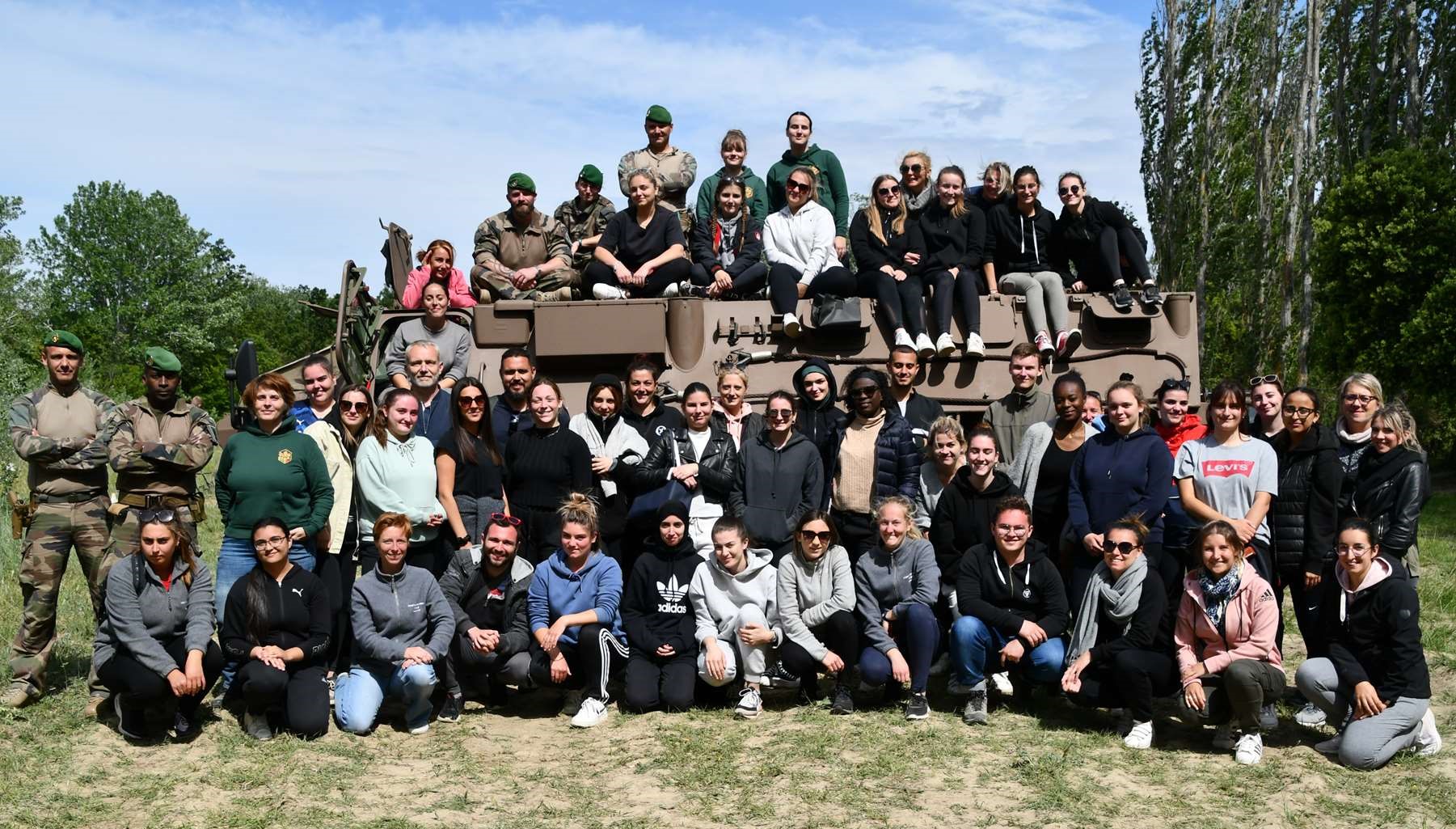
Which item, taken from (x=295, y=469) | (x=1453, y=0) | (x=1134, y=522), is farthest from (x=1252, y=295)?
(x=295, y=469)

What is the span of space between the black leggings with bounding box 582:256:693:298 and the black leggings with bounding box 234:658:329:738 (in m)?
3.32

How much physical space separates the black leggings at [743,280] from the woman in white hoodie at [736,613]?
2.21m

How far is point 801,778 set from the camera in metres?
5.58

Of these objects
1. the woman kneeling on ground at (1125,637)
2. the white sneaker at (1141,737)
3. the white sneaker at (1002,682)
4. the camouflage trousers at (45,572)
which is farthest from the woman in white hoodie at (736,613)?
the camouflage trousers at (45,572)

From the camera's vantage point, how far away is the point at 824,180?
32.0 ft

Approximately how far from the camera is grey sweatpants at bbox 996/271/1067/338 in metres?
8.60

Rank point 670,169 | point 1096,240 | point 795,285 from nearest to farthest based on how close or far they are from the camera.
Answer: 1. point 795,285
2. point 1096,240
3. point 670,169

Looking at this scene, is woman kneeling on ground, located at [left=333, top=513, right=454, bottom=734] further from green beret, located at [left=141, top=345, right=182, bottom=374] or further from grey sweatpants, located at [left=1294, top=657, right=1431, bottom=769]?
grey sweatpants, located at [left=1294, top=657, right=1431, bottom=769]

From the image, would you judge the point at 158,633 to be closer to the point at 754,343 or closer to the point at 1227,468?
the point at 754,343

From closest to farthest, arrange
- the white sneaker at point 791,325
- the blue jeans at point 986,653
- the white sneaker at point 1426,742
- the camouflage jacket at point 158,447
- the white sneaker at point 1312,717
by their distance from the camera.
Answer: the white sneaker at point 1426,742
the white sneaker at point 1312,717
the blue jeans at point 986,653
the camouflage jacket at point 158,447
the white sneaker at point 791,325

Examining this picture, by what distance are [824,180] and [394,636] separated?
4762 mm

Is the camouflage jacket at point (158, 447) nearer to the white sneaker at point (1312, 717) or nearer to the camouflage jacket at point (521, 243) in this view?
the camouflage jacket at point (521, 243)

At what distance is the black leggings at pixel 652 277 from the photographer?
341 inches

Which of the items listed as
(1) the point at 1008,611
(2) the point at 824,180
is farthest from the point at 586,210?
(1) the point at 1008,611
